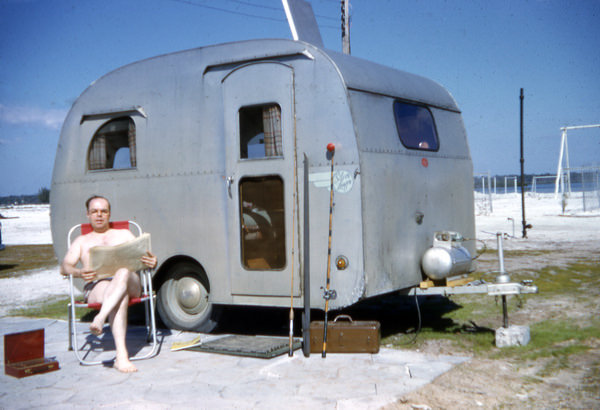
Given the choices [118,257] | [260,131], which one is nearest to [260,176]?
[260,131]

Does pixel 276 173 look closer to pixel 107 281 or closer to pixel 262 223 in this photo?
pixel 262 223

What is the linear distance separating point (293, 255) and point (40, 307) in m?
5.07

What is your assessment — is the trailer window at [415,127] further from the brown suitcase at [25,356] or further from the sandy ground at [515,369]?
the brown suitcase at [25,356]

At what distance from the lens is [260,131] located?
5.96 metres

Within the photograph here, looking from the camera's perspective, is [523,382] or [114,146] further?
[114,146]

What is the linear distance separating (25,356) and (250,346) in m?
2.06

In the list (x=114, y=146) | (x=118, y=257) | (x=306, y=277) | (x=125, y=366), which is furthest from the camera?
(x=114, y=146)

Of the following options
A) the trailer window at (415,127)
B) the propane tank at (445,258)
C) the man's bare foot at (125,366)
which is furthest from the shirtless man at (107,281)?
the trailer window at (415,127)

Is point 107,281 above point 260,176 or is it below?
below

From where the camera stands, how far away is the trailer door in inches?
227

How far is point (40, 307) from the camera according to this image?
28.9 feet

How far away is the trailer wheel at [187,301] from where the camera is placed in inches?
253

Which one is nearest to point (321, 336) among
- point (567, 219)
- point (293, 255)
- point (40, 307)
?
point (293, 255)

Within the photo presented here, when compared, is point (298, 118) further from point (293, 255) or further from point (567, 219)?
point (567, 219)
